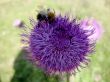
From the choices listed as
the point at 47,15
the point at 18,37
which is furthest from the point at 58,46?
the point at 18,37

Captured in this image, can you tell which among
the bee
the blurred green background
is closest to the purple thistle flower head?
the bee

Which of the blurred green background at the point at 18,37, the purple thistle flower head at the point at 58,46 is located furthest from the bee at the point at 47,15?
the blurred green background at the point at 18,37

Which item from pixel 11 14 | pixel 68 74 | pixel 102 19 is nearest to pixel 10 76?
pixel 11 14

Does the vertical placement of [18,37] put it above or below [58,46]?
above

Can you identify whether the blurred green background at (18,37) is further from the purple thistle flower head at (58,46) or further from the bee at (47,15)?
the bee at (47,15)

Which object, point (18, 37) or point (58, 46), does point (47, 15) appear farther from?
point (18, 37)

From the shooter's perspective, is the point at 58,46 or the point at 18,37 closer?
the point at 58,46
